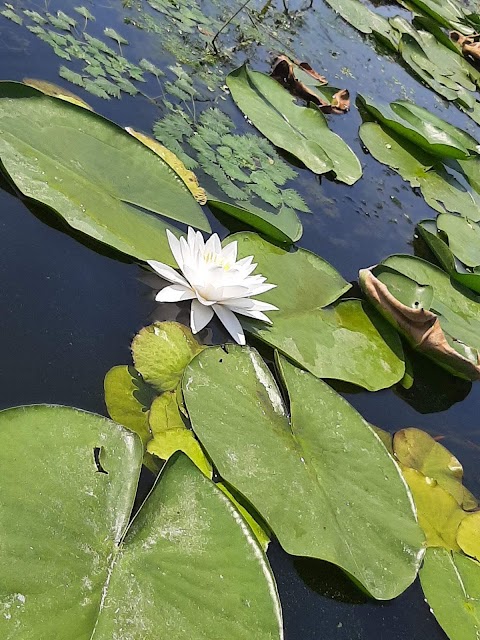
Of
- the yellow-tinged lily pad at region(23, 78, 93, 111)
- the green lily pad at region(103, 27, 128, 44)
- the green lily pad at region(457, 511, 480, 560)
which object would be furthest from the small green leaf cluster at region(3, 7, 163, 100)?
the green lily pad at region(457, 511, 480, 560)

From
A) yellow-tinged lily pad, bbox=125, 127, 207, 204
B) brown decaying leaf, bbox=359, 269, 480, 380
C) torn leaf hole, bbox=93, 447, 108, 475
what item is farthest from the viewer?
yellow-tinged lily pad, bbox=125, 127, 207, 204

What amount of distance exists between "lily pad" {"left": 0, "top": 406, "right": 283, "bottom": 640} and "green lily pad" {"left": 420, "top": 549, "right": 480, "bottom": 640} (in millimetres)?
511

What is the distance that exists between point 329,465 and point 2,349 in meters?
0.87

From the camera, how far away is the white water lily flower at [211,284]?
1.59 metres

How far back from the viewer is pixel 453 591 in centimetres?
139

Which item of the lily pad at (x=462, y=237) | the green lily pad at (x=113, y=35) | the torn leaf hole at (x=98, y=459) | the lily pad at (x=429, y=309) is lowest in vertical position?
the green lily pad at (x=113, y=35)

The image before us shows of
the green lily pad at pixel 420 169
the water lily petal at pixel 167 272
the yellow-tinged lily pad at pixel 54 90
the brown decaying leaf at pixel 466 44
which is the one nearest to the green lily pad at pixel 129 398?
the water lily petal at pixel 167 272

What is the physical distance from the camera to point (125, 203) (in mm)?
1805

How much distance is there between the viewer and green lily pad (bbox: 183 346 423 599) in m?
1.28

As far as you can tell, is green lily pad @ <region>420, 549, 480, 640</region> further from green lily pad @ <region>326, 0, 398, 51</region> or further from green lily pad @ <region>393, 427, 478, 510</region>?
green lily pad @ <region>326, 0, 398, 51</region>

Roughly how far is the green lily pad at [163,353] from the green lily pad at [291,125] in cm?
149

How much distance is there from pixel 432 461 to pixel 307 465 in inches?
18.4

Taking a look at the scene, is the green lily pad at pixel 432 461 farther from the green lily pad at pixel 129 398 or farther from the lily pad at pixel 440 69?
the lily pad at pixel 440 69

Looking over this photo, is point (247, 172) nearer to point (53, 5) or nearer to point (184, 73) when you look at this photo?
point (184, 73)
